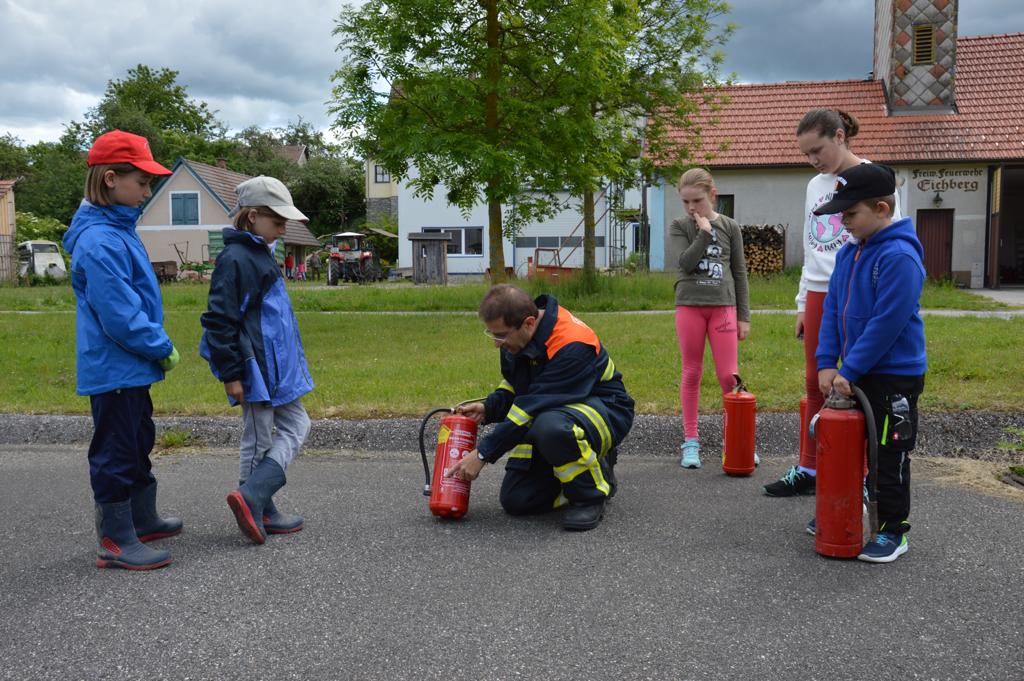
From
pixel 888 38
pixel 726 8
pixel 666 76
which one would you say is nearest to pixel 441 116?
pixel 666 76

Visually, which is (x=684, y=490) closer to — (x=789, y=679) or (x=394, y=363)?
(x=789, y=679)

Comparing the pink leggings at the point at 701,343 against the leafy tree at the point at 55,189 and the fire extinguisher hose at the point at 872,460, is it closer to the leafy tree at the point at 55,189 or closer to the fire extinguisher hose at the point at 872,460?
the fire extinguisher hose at the point at 872,460

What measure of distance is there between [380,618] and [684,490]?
2.31 m

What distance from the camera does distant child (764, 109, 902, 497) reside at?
4504 mm

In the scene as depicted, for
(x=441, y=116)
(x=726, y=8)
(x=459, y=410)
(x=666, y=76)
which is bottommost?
(x=459, y=410)

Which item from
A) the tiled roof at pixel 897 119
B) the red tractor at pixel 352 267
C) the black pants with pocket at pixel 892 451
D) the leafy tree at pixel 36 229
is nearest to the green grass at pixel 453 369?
the black pants with pocket at pixel 892 451

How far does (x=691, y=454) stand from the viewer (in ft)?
18.4

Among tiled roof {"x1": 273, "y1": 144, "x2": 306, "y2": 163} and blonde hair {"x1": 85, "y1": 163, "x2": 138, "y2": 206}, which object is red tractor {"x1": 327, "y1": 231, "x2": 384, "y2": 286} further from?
tiled roof {"x1": 273, "y1": 144, "x2": 306, "y2": 163}

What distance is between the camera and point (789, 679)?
2725 mm

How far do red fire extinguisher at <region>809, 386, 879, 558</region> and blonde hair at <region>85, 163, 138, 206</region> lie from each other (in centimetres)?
333

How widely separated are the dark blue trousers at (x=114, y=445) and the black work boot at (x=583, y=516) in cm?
205

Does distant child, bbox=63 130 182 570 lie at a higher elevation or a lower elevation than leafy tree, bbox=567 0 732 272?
lower

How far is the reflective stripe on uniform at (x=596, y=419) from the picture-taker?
445cm

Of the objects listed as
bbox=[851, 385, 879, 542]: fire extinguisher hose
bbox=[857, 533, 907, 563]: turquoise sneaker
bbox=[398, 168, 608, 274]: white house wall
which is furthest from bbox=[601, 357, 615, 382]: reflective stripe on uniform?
bbox=[398, 168, 608, 274]: white house wall
